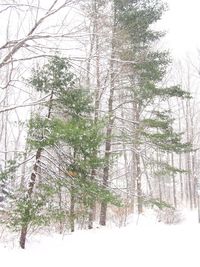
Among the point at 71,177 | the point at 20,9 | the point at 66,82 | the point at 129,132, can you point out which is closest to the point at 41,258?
the point at 71,177

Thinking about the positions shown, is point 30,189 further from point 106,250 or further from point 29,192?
point 106,250

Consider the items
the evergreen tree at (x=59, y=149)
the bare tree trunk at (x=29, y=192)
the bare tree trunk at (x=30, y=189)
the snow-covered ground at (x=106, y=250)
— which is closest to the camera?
the snow-covered ground at (x=106, y=250)

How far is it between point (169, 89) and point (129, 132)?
8.99 ft

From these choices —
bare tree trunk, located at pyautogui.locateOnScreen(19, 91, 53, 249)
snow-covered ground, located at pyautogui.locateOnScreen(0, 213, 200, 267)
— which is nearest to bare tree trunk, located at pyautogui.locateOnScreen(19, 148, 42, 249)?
bare tree trunk, located at pyautogui.locateOnScreen(19, 91, 53, 249)

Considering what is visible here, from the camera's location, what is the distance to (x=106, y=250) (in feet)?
36.7

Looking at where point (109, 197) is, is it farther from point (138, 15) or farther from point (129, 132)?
point (138, 15)

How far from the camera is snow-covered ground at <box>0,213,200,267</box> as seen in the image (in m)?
9.12

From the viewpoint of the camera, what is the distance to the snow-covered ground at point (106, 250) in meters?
9.12

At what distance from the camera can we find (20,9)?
9.32m

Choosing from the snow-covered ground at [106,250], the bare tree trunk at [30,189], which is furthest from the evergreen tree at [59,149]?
the snow-covered ground at [106,250]

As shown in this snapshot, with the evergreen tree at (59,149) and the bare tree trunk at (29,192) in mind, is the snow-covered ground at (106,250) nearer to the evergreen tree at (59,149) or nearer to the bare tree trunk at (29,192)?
the bare tree trunk at (29,192)

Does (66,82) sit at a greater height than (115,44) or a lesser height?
lesser

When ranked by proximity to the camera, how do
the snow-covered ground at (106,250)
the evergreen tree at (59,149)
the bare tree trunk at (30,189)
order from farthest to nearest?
the evergreen tree at (59,149), the bare tree trunk at (30,189), the snow-covered ground at (106,250)

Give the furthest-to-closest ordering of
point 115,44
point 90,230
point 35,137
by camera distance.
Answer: point 90,230
point 115,44
point 35,137
